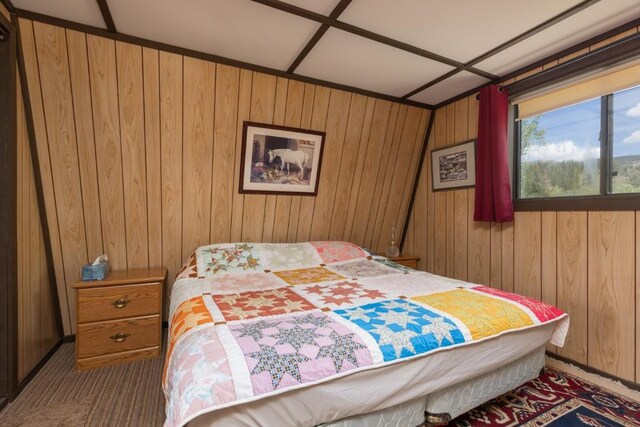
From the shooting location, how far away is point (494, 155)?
247 cm

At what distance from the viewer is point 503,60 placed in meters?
2.27

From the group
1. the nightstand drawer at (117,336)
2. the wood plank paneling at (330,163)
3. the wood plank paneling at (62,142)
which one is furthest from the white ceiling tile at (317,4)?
the nightstand drawer at (117,336)

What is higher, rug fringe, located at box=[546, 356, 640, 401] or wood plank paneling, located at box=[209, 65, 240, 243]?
wood plank paneling, located at box=[209, 65, 240, 243]

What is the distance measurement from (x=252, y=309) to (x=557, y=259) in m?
2.22

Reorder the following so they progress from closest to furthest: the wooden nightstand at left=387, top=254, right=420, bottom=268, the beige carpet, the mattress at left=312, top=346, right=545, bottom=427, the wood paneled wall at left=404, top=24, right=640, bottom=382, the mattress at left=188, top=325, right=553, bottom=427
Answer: the mattress at left=188, top=325, right=553, bottom=427 < the mattress at left=312, top=346, right=545, bottom=427 < the beige carpet < the wood paneled wall at left=404, top=24, right=640, bottom=382 < the wooden nightstand at left=387, top=254, right=420, bottom=268

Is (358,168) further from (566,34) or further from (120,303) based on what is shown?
(120,303)

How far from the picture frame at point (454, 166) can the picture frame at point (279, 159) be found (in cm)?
129

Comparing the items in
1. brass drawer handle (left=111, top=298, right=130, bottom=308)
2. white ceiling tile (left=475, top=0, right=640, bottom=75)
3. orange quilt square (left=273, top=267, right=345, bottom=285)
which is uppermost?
white ceiling tile (left=475, top=0, right=640, bottom=75)

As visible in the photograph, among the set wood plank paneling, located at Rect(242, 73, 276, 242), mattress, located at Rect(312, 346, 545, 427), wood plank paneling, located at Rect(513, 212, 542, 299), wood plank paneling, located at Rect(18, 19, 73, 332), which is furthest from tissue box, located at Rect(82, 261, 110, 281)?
wood plank paneling, located at Rect(513, 212, 542, 299)

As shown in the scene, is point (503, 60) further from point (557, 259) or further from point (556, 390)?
point (556, 390)

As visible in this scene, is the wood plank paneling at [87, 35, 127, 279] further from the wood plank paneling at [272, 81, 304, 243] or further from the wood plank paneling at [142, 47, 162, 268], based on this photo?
the wood plank paneling at [272, 81, 304, 243]

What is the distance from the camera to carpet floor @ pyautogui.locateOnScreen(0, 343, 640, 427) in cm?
155

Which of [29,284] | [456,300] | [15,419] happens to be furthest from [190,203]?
[456,300]

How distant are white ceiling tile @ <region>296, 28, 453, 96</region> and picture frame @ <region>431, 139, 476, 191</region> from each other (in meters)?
0.75
